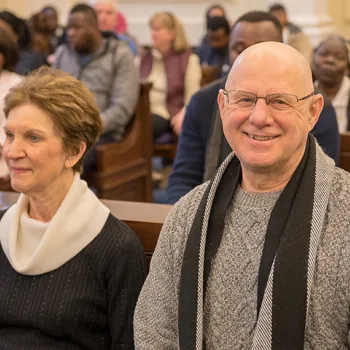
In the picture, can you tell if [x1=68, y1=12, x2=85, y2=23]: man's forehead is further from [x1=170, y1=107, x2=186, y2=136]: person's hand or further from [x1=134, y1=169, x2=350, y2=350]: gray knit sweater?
[x1=134, y1=169, x2=350, y2=350]: gray knit sweater

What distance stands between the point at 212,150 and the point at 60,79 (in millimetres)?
766

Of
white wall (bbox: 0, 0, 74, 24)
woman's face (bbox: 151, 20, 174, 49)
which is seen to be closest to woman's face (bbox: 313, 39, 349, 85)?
woman's face (bbox: 151, 20, 174, 49)

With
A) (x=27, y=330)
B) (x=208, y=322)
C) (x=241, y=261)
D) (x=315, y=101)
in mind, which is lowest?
(x=27, y=330)

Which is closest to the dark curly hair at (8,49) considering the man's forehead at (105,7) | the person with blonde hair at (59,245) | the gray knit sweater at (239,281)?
the person with blonde hair at (59,245)

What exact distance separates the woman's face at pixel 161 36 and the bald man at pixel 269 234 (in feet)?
15.9

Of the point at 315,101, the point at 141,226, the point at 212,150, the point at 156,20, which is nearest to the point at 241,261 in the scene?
the point at 315,101

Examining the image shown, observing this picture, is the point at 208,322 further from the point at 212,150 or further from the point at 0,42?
the point at 0,42

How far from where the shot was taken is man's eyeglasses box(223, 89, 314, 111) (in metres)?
1.85

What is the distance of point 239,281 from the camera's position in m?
1.88

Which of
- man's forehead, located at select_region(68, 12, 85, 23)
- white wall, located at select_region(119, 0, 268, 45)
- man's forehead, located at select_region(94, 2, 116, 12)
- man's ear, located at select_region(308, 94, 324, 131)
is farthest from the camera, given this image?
white wall, located at select_region(119, 0, 268, 45)

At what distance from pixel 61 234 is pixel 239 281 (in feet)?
2.19

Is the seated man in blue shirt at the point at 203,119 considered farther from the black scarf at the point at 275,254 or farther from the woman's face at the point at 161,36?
the woman's face at the point at 161,36

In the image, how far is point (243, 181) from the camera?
1.99 metres

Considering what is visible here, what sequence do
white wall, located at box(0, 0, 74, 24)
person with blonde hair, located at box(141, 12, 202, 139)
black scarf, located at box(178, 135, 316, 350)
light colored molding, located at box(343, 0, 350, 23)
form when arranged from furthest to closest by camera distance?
white wall, located at box(0, 0, 74, 24)
light colored molding, located at box(343, 0, 350, 23)
person with blonde hair, located at box(141, 12, 202, 139)
black scarf, located at box(178, 135, 316, 350)
